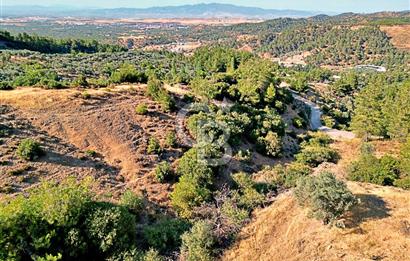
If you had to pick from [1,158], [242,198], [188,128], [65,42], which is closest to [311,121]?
[188,128]

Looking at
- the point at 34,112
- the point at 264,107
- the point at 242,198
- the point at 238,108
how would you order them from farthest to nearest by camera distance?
the point at 264,107 → the point at 238,108 → the point at 34,112 → the point at 242,198

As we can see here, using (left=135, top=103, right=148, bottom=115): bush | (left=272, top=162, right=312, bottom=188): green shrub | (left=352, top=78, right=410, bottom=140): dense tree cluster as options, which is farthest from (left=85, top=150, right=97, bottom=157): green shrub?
(left=352, top=78, right=410, bottom=140): dense tree cluster

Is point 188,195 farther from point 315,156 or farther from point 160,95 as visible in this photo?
point 315,156

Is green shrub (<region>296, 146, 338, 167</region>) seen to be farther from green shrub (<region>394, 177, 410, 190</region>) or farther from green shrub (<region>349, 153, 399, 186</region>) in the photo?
green shrub (<region>394, 177, 410, 190</region>)

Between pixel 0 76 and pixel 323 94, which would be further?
pixel 323 94

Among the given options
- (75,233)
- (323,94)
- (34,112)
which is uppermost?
(34,112)

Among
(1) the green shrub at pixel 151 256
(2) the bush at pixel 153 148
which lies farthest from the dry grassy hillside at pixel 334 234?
(2) the bush at pixel 153 148

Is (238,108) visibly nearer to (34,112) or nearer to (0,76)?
(34,112)
